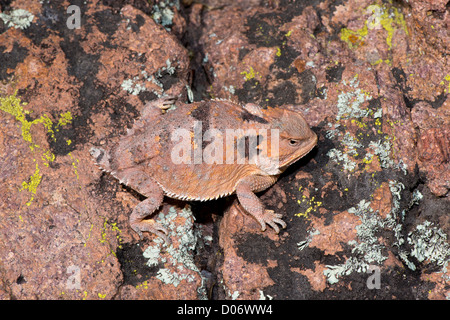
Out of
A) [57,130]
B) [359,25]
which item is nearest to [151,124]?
[57,130]

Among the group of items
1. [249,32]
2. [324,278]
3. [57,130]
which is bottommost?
[324,278]

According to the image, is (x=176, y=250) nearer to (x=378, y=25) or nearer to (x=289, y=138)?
(x=289, y=138)

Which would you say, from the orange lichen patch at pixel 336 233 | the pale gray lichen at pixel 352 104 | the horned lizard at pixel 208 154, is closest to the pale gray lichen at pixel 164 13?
the horned lizard at pixel 208 154

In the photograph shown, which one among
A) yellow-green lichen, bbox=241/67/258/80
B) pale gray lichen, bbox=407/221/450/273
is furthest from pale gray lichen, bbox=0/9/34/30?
pale gray lichen, bbox=407/221/450/273

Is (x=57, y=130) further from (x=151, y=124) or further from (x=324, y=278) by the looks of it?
(x=324, y=278)

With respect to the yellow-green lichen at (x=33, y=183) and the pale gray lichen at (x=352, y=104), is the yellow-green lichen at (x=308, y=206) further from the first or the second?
the yellow-green lichen at (x=33, y=183)
